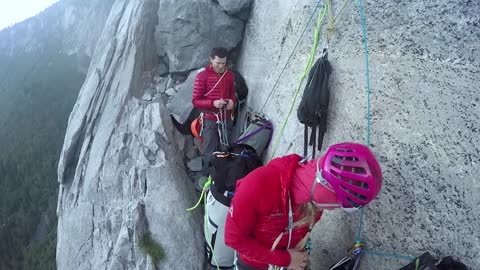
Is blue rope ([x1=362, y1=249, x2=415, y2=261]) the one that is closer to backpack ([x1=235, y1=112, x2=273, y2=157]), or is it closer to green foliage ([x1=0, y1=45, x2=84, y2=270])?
backpack ([x1=235, y1=112, x2=273, y2=157])

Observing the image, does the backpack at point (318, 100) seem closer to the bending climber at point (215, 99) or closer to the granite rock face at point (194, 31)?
the bending climber at point (215, 99)

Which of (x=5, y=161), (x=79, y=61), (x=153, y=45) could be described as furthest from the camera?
(x=79, y=61)

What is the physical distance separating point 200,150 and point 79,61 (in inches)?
3007

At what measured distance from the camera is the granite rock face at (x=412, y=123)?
9.90ft

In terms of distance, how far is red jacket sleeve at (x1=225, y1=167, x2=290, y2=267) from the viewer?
3.02 metres

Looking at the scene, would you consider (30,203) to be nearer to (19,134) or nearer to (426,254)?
(19,134)

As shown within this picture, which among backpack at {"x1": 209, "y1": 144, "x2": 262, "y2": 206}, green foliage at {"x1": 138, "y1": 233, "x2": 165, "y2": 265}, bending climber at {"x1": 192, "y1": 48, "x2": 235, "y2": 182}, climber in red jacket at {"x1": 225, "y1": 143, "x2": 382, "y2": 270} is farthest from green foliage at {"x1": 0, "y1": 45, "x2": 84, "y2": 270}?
climber in red jacket at {"x1": 225, "y1": 143, "x2": 382, "y2": 270}

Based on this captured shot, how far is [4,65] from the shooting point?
96.1 m

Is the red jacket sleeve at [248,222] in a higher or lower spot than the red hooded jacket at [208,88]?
lower

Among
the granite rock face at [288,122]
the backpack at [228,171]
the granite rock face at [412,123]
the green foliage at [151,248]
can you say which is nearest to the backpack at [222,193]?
the backpack at [228,171]

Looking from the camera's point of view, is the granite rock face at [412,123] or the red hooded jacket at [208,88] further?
the red hooded jacket at [208,88]

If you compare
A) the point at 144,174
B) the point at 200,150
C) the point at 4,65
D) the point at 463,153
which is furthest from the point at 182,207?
the point at 4,65

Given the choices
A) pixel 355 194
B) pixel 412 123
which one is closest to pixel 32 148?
pixel 412 123

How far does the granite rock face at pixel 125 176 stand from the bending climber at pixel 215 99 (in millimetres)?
1136
